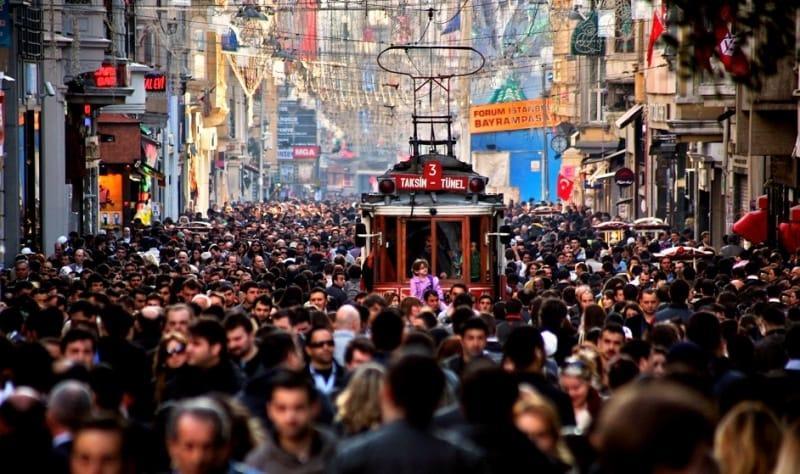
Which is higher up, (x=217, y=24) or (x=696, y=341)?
(x=217, y=24)

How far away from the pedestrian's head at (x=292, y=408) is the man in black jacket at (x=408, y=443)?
833 mm

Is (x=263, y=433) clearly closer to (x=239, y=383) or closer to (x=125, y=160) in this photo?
(x=239, y=383)

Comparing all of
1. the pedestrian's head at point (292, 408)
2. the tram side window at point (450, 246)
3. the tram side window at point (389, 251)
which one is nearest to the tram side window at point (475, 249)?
the tram side window at point (450, 246)

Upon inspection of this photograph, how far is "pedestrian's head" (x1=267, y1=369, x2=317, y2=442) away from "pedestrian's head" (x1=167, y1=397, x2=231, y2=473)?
2.06ft

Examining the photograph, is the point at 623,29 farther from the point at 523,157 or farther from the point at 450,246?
the point at 523,157

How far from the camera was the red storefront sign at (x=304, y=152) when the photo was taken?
155 meters

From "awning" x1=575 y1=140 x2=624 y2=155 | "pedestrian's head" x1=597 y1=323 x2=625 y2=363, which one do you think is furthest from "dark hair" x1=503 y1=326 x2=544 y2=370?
"awning" x1=575 y1=140 x2=624 y2=155

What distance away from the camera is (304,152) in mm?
155500

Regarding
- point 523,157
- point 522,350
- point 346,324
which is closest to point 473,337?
point 346,324

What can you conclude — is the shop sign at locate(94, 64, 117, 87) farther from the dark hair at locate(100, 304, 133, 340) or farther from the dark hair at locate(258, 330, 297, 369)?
the dark hair at locate(258, 330, 297, 369)

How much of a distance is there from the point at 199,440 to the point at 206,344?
3.55 m

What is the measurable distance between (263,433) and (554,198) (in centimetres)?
9164

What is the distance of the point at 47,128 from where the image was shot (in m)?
40.8

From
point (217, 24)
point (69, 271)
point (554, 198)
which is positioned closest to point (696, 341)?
point (69, 271)
